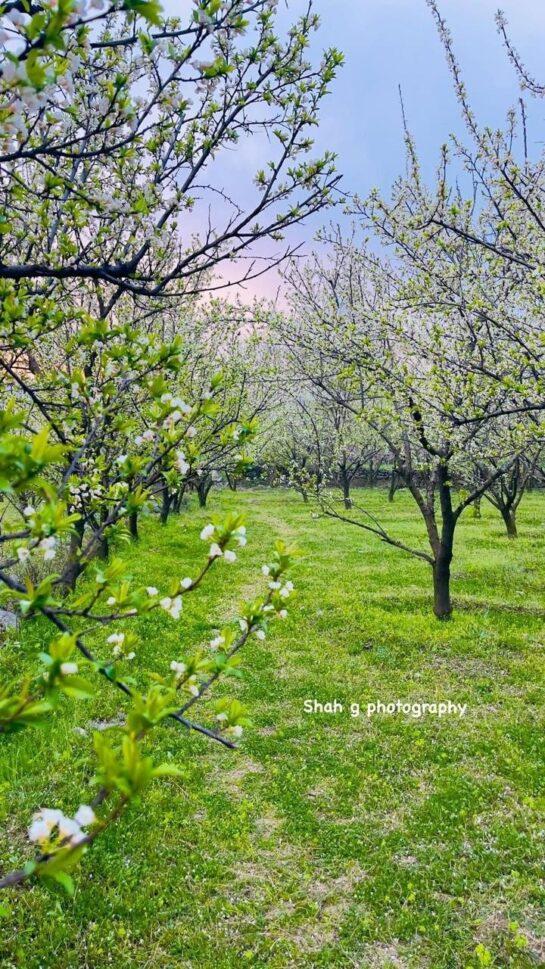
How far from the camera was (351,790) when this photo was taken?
19.3 feet

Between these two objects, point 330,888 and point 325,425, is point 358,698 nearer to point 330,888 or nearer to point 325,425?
point 330,888

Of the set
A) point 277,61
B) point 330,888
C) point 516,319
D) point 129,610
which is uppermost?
point 277,61

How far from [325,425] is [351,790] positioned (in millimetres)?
29624

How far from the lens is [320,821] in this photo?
5.43m

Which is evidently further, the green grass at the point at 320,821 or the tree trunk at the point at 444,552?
the tree trunk at the point at 444,552

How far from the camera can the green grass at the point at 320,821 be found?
4121 millimetres

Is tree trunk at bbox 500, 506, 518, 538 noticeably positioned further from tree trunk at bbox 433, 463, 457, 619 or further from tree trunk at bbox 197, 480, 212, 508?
tree trunk at bbox 197, 480, 212, 508

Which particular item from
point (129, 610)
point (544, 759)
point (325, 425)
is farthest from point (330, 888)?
point (325, 425)

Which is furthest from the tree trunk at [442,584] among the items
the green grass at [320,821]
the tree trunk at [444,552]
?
the green grass at [320,821]

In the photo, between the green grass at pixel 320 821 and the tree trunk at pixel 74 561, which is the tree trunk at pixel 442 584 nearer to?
the green grass at pixel 320 821

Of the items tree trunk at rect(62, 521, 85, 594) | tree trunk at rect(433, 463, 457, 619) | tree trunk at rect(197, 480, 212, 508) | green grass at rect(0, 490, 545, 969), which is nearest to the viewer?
tree trunk at rect(62, 521, 85, 594)

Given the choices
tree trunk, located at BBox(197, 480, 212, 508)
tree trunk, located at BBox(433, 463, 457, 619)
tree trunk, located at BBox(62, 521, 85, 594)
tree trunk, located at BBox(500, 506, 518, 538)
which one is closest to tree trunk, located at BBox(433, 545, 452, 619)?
tree trunk, located at BBox(433, 463, 457, 619)

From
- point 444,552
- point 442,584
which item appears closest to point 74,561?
point 444,552

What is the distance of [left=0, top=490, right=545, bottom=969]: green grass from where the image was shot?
4.12m
